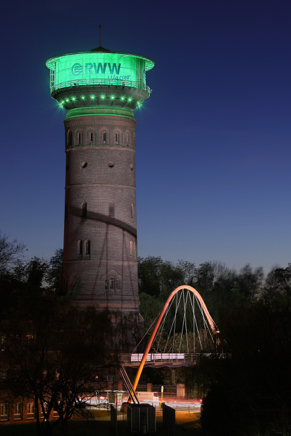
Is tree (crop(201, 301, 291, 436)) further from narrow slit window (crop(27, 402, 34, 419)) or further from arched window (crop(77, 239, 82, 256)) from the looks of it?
arched window (crop(77, 239, 82, 256))

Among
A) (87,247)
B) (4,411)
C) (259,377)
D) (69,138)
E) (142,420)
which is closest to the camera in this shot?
(259,377)

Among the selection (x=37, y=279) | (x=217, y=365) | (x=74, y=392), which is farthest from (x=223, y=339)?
(x=37, y=279)

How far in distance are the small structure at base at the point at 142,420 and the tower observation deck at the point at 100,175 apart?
23407mm

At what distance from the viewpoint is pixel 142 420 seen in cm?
4188

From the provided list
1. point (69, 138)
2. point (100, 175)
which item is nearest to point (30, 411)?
point (100, 175)

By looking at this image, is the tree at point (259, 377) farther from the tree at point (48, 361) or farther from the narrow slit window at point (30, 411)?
the narrow slit window at point (30, 411)

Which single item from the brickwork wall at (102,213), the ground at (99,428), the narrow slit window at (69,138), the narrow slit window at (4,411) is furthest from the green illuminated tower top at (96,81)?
the narrow slit window at (4,411)

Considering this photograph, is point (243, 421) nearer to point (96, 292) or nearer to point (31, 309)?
point (31, 309)

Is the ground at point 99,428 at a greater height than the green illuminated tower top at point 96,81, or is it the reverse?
the green illuminated tower top at point 96,81

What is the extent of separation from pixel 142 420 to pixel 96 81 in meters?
33.7

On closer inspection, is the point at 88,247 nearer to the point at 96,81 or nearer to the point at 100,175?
the point at 100,175

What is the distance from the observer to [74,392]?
114ft

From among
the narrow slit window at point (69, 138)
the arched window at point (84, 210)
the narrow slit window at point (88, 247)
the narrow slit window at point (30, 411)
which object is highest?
the narrow slit window at point (69, 138)

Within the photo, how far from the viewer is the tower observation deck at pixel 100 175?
6569 centimetres
